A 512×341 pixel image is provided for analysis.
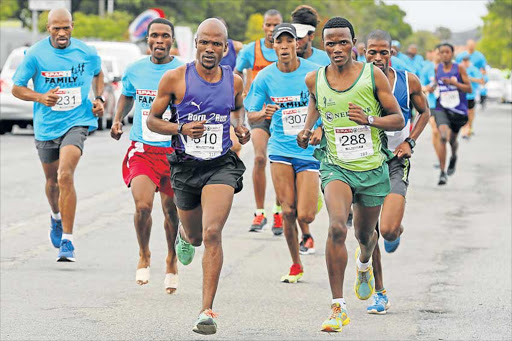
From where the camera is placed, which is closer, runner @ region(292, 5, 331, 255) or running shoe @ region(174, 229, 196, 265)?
running shoe @ region(174, 229, 196, 265)

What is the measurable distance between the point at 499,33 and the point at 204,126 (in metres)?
76.5

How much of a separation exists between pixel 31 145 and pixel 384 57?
48.3 ft

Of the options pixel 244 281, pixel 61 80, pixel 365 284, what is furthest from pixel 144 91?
pixel 365 284

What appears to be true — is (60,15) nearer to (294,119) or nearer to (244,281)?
(294,119)

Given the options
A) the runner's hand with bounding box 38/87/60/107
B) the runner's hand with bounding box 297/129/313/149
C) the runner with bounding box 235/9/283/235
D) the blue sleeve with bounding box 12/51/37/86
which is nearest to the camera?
the runner's hand with bounding box 297/129/313/149

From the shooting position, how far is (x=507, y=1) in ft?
246

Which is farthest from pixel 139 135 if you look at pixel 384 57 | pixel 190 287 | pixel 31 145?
pixel 31 145

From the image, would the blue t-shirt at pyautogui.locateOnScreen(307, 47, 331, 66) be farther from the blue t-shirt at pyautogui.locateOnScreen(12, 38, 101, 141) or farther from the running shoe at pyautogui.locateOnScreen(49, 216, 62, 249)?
the running shoe at pyautogui.locateOnScreen(49, 216, 62, 249)

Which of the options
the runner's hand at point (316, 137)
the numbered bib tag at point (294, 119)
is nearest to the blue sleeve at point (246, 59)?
the numbered bib tag at point (294, 119)

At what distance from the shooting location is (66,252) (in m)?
10.0

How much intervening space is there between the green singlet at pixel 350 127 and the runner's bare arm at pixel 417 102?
0.77m

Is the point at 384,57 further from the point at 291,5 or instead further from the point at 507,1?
the point at 291,5

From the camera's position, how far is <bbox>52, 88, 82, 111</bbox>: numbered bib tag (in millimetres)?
10469

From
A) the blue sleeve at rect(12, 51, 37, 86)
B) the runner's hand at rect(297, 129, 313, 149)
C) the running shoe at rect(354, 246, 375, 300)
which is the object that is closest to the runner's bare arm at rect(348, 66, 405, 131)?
the runner's hand at rect(297, 129, 313, 149)
